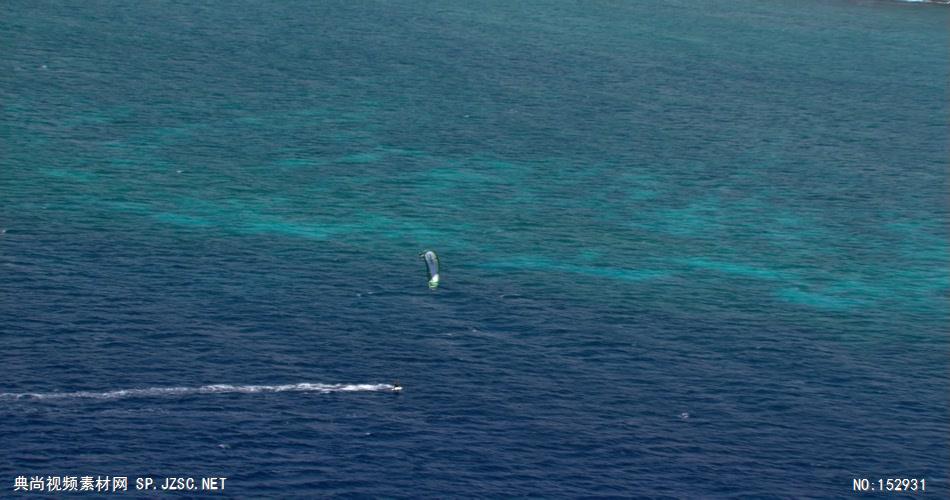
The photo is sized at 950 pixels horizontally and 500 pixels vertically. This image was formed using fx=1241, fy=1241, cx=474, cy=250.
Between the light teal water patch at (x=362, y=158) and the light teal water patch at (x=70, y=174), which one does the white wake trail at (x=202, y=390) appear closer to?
the light teal water patch at (x=70, y=174)

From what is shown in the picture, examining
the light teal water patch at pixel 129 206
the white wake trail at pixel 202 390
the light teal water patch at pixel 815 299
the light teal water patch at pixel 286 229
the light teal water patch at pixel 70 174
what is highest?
the light teal water patch at pixel 70 174

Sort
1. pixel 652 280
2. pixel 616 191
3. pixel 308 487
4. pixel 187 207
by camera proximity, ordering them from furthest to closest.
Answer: pixel 616 191
pixel 187 207
pixel 652 280
pixel 308 487

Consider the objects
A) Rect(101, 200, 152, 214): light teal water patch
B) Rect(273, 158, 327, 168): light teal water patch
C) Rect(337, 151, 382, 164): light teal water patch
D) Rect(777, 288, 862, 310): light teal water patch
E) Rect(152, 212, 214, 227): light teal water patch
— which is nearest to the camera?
Rect(777, 288, 862, 310): light teal water patch

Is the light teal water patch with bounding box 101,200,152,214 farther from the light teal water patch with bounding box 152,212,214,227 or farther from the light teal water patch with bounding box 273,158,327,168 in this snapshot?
the light teal water patch with bounding box 273,158,327,168

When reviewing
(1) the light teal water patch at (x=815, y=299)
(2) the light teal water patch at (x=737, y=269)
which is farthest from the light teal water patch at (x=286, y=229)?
(1) the light teal water patch at (x=815, y=299)

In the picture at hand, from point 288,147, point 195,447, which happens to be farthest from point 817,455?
point 288,147

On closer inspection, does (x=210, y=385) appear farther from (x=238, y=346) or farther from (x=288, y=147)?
(x=288, y=147)

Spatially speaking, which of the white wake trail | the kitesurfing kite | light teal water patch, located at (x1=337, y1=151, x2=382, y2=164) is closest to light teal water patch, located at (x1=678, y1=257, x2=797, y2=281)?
the kitesurfing kite
